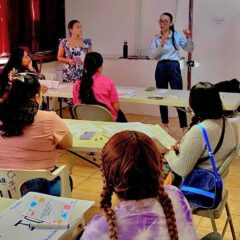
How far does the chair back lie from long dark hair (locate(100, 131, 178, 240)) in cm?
230

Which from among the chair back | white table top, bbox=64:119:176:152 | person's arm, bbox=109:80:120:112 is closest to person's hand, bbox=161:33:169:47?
person's arm, bbox=109:80:120:112

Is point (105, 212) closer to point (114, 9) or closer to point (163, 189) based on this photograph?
point (163, 189)

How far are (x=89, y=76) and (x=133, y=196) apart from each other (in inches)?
101

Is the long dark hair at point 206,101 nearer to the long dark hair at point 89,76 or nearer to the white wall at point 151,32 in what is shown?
the long dark hair at point 89,76

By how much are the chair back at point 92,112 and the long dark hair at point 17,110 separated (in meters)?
1.27

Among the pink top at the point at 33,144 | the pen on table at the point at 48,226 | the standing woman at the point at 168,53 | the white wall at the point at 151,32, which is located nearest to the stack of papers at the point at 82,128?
the pink top at the point at 33,144

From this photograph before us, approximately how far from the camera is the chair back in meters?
3.62

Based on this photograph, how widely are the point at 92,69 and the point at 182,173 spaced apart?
1.73 meters

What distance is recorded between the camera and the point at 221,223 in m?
3.02

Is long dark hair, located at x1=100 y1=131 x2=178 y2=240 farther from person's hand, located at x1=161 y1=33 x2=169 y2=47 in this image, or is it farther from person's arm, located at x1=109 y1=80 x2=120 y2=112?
person's hand, located at x1=161 y1=33 x2=169 y2=47

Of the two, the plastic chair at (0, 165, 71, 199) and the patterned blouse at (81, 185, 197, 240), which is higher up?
the patterned blouse at (81, 185, 197, 240)

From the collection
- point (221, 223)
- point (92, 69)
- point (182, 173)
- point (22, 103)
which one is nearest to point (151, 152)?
point (182, 173)

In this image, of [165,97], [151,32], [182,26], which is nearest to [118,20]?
[151,32]

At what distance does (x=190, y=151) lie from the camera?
2221mm
